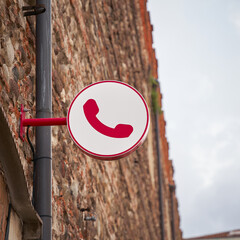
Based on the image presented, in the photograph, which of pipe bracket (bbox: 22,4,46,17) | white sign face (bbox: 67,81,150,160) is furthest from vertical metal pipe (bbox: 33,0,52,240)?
white sign face (bbox: 67,81,150,160)

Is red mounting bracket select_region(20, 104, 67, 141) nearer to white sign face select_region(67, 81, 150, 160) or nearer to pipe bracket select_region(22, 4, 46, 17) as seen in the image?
white sign face select_region(67, 81, 150, 160)

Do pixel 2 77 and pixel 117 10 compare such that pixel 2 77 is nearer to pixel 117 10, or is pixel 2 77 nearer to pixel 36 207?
pixel 36 207

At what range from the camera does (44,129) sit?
155 inches

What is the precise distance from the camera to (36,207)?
3.74m

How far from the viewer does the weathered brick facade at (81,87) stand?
3.68m

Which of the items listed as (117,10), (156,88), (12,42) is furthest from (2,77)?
(156,88)

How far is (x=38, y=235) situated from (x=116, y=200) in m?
3.26

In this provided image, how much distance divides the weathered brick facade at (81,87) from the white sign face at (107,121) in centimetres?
39

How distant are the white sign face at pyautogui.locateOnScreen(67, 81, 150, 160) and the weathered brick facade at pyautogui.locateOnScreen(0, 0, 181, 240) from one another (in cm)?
39

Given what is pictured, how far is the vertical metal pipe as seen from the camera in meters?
3.74

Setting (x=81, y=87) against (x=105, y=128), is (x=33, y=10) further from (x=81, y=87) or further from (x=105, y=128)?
(x=81, y=87)

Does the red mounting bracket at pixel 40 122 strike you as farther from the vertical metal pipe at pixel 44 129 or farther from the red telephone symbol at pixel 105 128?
the vertical metal pipe at pixel 44 129

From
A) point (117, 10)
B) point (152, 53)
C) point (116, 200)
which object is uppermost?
point (152, 53)

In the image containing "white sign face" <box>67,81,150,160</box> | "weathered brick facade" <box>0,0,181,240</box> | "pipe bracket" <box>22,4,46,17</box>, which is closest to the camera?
"white sign face" <box>67,81,150,160</box>
